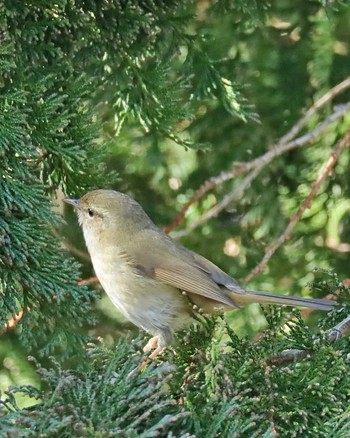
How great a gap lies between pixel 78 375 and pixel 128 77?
1395 mm

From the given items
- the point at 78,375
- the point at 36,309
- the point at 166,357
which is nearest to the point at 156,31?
the point at 36,309

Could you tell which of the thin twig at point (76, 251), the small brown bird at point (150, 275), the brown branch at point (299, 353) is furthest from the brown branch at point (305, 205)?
the brown branch at point (299, 353)

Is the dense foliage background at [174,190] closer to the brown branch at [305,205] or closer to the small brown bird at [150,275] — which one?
the brown branch at [305,205]

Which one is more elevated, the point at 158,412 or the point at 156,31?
the point at 156,31

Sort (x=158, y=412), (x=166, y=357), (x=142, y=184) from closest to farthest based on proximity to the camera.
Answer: (x=158, y=412) → (x=166, y=357) → (x=142, y=184)

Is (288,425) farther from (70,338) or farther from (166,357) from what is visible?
(70,338)

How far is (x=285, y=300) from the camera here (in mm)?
2961

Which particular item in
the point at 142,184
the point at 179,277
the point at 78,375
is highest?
the point at 78,375

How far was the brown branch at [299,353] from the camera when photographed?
94.4 inches

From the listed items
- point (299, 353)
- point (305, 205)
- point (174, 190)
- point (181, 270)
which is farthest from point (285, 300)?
point (174, 190)

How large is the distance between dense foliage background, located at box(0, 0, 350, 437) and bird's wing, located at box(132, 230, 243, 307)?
0.87ft

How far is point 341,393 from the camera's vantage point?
2199 millimetres

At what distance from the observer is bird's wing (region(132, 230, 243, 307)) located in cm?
306

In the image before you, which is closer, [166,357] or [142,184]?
[166,357]
